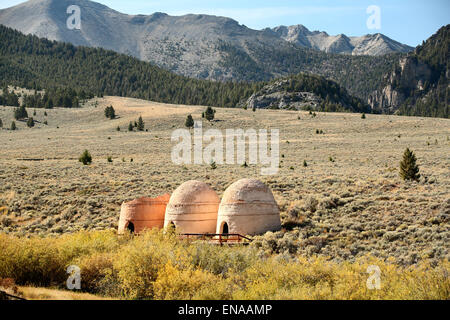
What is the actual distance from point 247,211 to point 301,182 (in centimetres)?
1497

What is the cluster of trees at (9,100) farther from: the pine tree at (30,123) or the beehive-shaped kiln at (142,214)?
the beehive-shaped kiln at (142,214)

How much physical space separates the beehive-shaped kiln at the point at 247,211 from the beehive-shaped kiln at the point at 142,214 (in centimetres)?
408

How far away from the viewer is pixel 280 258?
835 inches

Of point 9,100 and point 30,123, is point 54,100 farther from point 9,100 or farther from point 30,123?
point 30,123

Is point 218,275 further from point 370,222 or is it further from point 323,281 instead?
point 370,222

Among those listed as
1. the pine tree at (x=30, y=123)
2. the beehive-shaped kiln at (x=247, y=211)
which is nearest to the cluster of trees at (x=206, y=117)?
the pine tree at (x=30, y=123)

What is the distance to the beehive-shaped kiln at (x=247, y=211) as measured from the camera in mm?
25047

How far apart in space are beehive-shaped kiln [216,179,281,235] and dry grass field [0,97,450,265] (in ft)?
3.79

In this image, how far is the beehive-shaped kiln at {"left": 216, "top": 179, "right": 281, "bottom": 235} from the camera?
25.0 metres

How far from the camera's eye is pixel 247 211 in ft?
82.6

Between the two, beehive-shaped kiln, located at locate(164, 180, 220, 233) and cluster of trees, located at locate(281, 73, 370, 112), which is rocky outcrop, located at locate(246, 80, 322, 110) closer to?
cluster of trees, located at locate(281, 73, 370, 112)

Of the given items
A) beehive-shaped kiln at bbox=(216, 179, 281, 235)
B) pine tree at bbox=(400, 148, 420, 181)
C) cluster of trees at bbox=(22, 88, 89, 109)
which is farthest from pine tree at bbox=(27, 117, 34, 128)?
beehive-shaped kiln at bbox=(216, 179, 281, 235)
